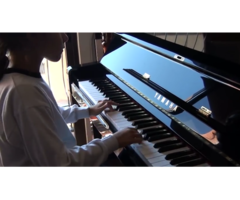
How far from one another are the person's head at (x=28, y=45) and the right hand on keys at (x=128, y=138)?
1.24ft

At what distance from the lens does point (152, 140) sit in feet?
2.78

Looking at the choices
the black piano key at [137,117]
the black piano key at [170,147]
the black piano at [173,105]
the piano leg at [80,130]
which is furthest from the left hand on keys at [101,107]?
the piano leg at [80,130]

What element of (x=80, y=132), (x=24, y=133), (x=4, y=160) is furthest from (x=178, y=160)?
(x=80, y=132)

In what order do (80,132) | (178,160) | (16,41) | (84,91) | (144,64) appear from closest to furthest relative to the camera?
1. (178,160)
2. (16,41)
3. (144,64)
4. (84,91)
5. (80,132)

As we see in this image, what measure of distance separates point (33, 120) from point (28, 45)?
0.89 ft

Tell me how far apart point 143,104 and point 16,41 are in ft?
1.71

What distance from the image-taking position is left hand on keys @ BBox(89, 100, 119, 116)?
3.73 feet

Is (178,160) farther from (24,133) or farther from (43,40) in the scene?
(43,40)

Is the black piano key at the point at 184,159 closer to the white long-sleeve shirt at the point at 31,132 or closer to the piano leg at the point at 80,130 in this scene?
the white long-sleeve shirt at the point at 31,132

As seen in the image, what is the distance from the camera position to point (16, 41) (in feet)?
2.78

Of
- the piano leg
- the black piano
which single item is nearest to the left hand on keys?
the black piano

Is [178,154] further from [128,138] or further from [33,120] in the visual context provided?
[33,120]

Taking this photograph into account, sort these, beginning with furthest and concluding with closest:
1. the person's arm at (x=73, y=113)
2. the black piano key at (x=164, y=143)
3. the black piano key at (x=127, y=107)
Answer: the person's arm at (x=73, y=113) < the black piano key at (x=127, y=107) < the black piano key at (x=164, y=143)

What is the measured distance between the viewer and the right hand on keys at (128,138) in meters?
0.86
